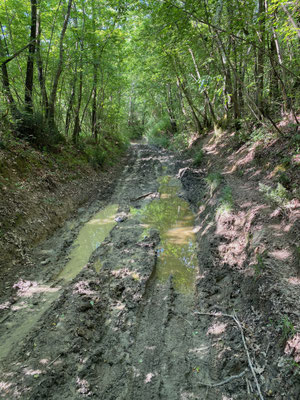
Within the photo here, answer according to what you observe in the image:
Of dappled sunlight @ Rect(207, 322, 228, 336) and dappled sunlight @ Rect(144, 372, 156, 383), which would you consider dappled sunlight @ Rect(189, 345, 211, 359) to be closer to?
dappled sunlight @ Rect(207, 322, 228, 336)

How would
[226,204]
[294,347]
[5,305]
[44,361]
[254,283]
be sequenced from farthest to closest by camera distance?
[226,204], [5,305], [254,283], [44,361], [294,347]

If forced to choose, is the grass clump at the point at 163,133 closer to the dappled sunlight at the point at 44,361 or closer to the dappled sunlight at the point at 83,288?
the dappled sunlight at the point at 83,288

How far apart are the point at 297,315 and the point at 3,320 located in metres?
4.37

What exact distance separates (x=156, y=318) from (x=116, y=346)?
2.56 feet

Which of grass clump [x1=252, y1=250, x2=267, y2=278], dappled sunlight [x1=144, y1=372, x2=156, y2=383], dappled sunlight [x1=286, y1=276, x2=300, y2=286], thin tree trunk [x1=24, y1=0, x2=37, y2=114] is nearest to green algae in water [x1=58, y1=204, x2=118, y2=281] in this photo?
dappled sunlight [x1=144, y1=372, x2=156, y2=383]

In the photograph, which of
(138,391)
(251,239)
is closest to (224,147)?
(251,239)

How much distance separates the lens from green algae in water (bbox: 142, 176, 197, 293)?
4820 millimetres

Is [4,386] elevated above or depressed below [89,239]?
below

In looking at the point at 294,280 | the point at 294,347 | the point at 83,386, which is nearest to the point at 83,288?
the point at 83,386

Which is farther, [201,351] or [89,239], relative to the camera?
[89,239]

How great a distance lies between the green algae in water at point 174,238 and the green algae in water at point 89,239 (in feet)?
4.25

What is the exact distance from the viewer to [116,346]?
318cm

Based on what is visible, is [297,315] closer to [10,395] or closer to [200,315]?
[200,315]

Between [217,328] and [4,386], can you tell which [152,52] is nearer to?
[217,328]
